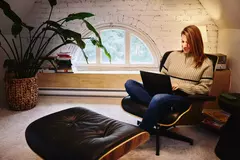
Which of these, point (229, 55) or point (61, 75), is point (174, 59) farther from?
point (61, 75)

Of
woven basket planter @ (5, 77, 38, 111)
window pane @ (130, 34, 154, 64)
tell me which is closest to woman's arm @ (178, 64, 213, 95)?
window pane @ (130, 34, 154, 64)

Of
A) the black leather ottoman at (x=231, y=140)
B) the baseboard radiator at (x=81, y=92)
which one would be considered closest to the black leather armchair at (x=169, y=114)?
the black leather ottoman at (x=231, y=140)

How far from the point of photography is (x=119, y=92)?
3705 millimetres

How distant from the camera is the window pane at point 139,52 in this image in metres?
3.88

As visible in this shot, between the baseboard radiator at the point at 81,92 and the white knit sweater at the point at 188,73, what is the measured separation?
121 cm

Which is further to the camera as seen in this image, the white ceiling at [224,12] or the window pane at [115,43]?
the window pane at [115,43]

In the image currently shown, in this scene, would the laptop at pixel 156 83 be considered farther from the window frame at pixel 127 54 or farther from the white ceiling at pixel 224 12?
the window frame at pixel 127 54

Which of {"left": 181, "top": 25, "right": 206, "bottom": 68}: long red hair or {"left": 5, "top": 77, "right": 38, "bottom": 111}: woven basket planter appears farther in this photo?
{"left": 5, "top": 77, "right": 38, "bottom": 111}: woven basket planter

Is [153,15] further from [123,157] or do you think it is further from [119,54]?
[123,157]

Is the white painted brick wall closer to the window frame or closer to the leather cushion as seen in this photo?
the window frame

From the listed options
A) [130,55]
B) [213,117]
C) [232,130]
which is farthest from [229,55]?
[232,130]

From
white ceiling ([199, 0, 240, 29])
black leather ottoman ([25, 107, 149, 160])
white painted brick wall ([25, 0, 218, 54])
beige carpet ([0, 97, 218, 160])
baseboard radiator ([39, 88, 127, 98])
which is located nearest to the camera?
black leather ottoman ([25, 107, 149, 160])

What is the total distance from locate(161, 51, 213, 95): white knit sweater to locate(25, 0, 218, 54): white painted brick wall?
3.63 ft

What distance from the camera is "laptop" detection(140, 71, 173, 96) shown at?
7.10 feet
